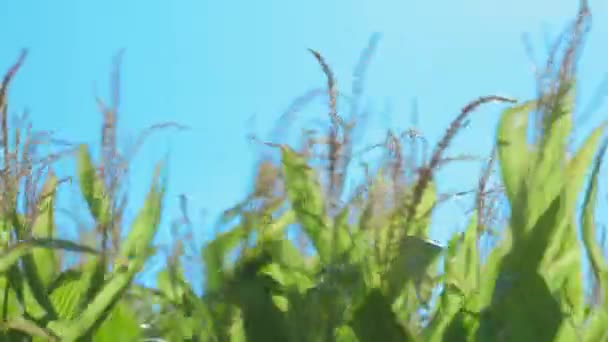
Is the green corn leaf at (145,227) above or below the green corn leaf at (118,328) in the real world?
above

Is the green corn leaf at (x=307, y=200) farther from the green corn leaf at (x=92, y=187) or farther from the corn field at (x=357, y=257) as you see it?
the green corn leaf at (x=92, y=187)

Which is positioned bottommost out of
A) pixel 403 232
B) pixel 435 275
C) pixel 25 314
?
pixel 25 314

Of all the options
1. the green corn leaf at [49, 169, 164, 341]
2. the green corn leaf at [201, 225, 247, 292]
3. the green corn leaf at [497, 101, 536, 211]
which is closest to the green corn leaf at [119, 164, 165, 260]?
the green corn leaf at [49, 169, 164, 341]

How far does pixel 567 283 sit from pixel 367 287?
40cm

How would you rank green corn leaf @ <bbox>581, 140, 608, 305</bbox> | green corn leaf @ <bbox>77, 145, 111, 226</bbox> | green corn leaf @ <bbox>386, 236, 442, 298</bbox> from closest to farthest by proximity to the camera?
green corn leaf @ <bbox>386, 236, 442, 298</bbox> < green corn leaf @ <bbox>581, 140, 608, 305</bbox> < green corn leaf @ <bbox>77, 145, 111, 226</bbox>

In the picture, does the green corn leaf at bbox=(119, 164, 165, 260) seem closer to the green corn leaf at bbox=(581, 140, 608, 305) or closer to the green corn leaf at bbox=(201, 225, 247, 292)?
the green corn leaf at bbox=(201, 225, 247, 292)

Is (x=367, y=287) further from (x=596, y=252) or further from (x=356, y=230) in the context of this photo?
(x=596, y=252)

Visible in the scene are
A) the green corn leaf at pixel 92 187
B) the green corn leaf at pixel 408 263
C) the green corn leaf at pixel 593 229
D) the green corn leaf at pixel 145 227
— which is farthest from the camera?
the green corn leaf at pixel 92 187

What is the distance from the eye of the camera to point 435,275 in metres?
1.95

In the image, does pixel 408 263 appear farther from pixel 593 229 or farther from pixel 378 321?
pixel 593 229

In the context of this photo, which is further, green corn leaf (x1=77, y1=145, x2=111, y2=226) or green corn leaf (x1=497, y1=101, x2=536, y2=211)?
green corn leaf (x1=77, y1=145, x2=111, y2=226)

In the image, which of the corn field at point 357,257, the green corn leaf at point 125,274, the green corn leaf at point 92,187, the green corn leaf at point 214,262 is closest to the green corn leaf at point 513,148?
the corn field at point 357,257

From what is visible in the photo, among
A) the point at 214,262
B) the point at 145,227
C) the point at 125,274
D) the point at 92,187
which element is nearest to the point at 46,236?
the point at 92,187

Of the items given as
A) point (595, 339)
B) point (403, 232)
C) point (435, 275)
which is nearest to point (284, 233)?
point (435, 275)
